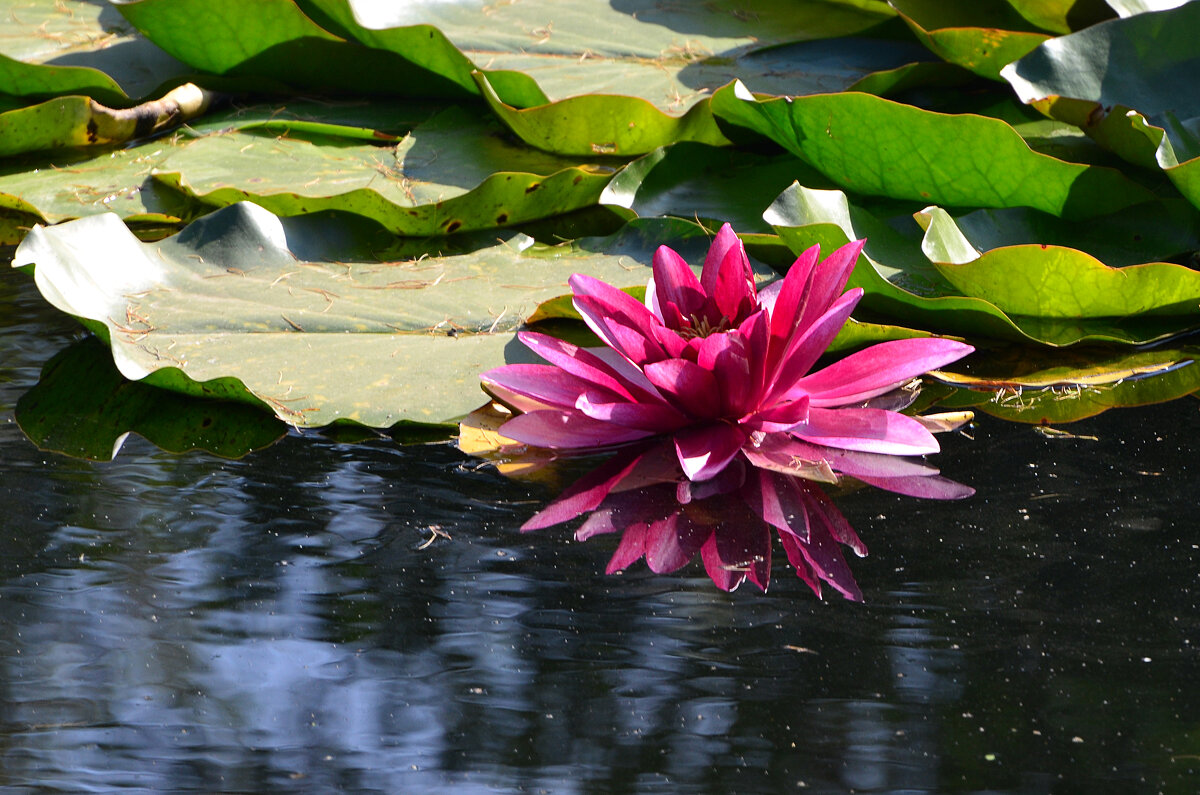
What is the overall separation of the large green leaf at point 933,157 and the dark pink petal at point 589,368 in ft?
1.84

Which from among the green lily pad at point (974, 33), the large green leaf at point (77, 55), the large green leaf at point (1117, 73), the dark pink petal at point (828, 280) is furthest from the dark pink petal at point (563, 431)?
the large green leaf at point (77, 55)

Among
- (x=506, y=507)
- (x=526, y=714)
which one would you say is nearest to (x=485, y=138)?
(x=506, y=507)

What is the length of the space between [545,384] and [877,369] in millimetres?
347

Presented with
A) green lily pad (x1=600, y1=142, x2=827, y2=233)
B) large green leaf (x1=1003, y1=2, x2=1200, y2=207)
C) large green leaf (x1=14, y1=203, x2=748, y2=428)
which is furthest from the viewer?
green lily pad (x1=600, y1=142, x2=827, y2=233)

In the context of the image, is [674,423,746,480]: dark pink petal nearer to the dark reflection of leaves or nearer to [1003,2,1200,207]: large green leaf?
the dark reflection of leaves

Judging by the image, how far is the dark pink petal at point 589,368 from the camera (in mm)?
1129

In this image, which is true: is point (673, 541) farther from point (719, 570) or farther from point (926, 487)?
point (926, 487)

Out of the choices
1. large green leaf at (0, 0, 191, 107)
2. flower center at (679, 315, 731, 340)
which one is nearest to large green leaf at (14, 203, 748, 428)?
flower center at (679, 315, 731, 340)

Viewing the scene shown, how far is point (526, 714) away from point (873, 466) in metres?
0.50

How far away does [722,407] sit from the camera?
1133 millimetres

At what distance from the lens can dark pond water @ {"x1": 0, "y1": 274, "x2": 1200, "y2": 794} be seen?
699 mm

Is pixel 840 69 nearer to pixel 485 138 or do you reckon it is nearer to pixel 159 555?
pixel 485 138

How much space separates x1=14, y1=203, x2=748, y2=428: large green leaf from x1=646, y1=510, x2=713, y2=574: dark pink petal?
0.30 meters

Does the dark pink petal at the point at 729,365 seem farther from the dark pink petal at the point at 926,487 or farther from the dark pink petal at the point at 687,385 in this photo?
the dark pink petal at the point at 926,487
